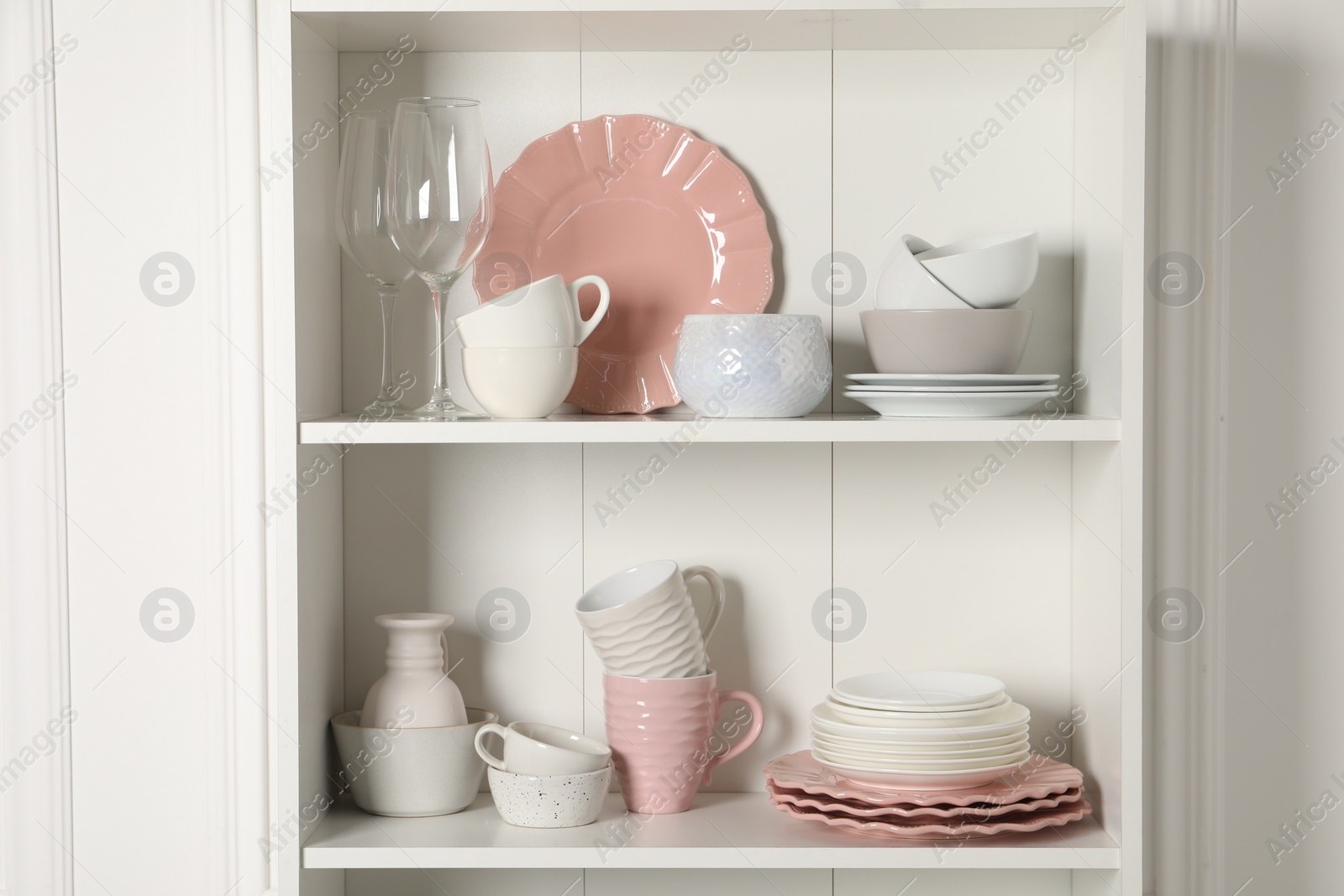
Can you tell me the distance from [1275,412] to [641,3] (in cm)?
76

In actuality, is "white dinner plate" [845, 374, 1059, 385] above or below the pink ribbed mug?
above

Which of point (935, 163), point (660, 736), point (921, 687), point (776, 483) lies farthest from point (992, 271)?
point (660, 736)

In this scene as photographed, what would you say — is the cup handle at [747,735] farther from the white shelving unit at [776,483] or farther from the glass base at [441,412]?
the glass base at [441,412]

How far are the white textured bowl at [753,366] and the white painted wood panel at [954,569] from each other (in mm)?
190

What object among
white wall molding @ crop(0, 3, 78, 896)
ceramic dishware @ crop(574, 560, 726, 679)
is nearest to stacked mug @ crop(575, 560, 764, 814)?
ceramic dishware @ crop(574, 560, 726, 679)

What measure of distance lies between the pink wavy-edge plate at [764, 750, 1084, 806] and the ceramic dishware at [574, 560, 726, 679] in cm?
14

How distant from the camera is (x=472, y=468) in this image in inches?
44.5

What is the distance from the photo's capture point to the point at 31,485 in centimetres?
112

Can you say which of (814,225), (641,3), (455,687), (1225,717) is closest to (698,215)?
(814,225)

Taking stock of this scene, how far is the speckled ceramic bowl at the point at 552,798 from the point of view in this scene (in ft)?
3.19

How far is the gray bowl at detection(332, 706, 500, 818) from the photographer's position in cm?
100

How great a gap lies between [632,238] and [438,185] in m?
0.23

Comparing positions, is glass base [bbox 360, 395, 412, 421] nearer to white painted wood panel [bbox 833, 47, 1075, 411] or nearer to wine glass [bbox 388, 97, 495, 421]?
wine glass [bbox 388, 97, 495, 421]

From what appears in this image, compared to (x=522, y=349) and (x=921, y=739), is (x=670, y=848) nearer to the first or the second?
(x=921, y=739)
